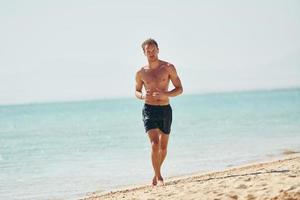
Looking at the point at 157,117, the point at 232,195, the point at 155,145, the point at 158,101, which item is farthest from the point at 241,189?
the point at 158,101

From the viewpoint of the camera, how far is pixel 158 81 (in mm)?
8070

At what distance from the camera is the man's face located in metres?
7.90

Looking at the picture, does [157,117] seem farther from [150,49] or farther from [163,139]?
[150,49]

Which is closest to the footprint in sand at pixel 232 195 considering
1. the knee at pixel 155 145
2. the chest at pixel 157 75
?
the knee at pixel 155 145

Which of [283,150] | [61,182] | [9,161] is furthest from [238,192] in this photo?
[9,161]

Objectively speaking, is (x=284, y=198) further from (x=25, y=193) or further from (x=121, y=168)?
(x=121, y=168)

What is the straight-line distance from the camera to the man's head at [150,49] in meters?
7.87

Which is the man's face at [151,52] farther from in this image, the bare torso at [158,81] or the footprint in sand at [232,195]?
the footprint in sand at [232,195]

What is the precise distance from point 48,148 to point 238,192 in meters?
16.2

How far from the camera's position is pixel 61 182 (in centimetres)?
1258

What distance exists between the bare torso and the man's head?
6.4 inches

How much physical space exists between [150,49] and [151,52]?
0.05 meters

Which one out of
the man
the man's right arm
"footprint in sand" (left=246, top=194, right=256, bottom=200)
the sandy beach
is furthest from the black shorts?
"footprint in sand" (left=246, top=194, right=256, bottom=200)

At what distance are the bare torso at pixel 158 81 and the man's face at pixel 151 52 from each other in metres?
0.16
